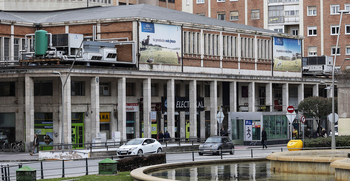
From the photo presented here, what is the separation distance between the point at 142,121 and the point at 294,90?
23.1 m

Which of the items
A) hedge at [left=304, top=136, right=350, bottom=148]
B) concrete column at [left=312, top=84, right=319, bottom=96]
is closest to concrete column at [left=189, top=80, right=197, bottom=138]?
concrete column at [left=312, top=84, right=319, bottom=96]

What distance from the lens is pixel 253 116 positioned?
54.2 metres

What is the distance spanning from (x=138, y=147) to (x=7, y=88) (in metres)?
18.3

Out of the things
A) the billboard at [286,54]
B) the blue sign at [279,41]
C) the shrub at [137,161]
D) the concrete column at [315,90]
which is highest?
the blue sign at [279,41]

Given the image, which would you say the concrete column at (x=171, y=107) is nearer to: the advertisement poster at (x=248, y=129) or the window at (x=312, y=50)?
the advertisement poster at (x=248, y=129)

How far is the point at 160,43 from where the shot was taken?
177 ft

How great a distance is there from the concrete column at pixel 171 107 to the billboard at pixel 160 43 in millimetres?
2009

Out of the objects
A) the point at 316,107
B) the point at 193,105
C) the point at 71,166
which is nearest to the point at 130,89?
the point at 193,105

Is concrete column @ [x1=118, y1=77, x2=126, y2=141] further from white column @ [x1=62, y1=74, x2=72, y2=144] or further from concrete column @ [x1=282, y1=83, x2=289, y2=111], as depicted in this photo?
concrete column @ [x1=282, y1=83, x2=289, y2=111]

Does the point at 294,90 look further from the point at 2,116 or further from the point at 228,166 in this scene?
the point at 228,166

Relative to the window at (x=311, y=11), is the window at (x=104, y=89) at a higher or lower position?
lower

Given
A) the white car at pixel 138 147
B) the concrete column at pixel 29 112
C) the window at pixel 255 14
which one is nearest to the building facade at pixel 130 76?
the concrete column at pixel 29 112

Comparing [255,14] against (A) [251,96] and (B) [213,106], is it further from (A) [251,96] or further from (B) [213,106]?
(B) [213,106]

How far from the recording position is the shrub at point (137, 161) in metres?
27.1
